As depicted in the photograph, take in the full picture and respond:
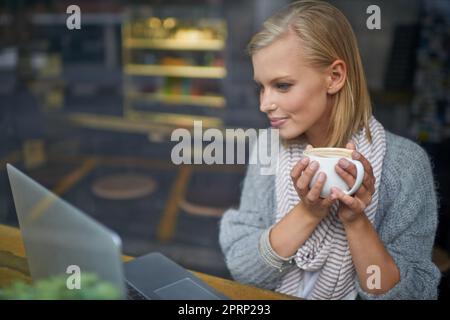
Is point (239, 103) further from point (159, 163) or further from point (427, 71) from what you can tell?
point (427, 71)

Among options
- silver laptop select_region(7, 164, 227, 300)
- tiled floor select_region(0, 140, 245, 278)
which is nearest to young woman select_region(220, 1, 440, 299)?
silver laptop select_region(7, 164, 227, 300)

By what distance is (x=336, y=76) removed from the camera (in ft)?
2.66

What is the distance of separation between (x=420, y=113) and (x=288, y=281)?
2306 millimetres

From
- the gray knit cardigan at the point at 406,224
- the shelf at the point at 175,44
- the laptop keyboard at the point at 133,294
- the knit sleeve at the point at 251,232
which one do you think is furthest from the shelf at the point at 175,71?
the laptop keyboard at the point at 133,294

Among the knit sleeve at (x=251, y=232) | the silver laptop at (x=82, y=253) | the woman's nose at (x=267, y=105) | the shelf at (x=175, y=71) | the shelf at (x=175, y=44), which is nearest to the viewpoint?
the silver laptop at (x=82, y=253)

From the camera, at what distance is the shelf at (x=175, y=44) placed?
4.66m

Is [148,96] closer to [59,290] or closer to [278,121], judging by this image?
[278,121]

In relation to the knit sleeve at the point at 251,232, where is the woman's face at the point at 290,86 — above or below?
above

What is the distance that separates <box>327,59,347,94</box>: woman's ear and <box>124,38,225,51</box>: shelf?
387 cm

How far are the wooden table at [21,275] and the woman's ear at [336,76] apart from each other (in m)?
0.35

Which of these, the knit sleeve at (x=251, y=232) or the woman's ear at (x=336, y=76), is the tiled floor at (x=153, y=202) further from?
the woman's ear at (x=336, y=76)

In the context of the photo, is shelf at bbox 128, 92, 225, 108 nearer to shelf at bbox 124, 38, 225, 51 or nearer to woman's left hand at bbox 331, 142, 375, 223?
shelf at bbox 124, 38, 225, 51

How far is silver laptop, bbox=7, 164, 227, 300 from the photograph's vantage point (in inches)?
21.7

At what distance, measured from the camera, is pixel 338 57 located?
0.80 metres
